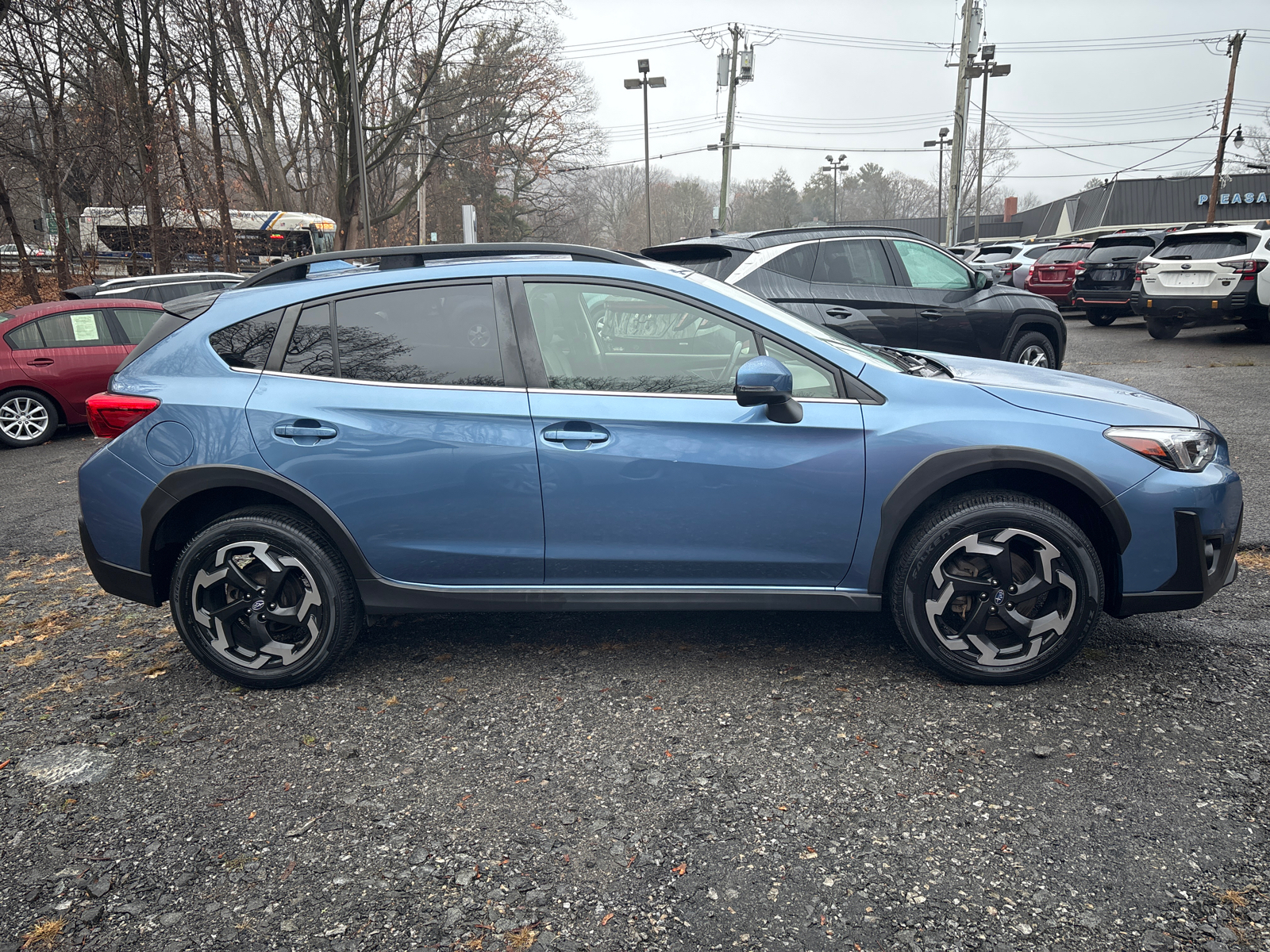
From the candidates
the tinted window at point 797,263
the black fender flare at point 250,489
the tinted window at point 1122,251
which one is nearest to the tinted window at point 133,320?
the tinted window at point 797,263

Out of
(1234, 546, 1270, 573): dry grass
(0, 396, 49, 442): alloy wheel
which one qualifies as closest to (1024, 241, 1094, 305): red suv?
(1234, 546, 1270, 573): dry grass

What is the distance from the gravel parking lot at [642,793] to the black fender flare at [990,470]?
69 cm

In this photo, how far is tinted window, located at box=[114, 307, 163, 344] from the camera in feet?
33.7

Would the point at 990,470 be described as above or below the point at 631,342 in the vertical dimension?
below

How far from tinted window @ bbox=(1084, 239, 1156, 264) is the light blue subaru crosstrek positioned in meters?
15.3

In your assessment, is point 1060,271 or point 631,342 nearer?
point 631,342

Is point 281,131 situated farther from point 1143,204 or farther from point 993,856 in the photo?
point 1143,204

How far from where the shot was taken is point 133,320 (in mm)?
10328

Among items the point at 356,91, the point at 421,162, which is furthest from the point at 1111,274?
the point at 421,162

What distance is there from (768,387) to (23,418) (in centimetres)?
969

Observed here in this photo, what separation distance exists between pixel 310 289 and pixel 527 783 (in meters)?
2.10

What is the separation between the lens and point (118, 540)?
3.55 m

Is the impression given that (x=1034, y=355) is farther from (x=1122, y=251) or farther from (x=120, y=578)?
(x=1122, y=251)

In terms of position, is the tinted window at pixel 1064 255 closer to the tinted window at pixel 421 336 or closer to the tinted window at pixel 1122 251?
the tinted window at pixel 1122 251
